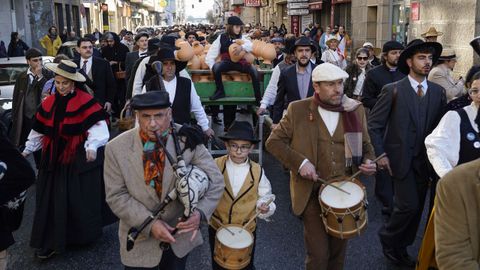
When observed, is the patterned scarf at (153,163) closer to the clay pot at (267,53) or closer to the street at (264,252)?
the street at (264,252)

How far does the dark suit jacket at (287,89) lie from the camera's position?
22.0ft

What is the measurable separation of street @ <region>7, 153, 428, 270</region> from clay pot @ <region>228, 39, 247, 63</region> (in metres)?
2.71

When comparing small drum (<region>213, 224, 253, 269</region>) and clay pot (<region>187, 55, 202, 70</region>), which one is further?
clay pot (<region>187, 55, 202, 70</region>)

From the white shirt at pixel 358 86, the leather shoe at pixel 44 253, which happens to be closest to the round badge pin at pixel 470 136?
the leather shoe at pixel 44 253

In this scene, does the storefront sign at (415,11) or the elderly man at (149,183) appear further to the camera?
the storefront sign at (415,11)

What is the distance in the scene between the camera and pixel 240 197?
4102 millimetres

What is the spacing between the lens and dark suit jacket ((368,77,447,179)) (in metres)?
4.66

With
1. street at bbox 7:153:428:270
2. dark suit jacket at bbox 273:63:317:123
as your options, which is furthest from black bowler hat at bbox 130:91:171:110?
dark suit jacket at bbox 273:63:317:123

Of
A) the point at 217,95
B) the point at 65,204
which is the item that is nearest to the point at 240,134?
the point at 65,204

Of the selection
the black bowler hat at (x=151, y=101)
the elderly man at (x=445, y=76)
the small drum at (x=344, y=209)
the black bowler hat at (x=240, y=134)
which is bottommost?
the small drum at (x=344, y=209)

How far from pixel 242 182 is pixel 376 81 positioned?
301cm

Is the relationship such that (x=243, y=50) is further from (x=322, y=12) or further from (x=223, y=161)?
(x=322, y=12)

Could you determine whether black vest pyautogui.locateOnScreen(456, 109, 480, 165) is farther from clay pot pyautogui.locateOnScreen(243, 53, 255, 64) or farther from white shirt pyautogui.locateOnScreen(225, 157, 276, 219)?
clay pot pyautogui.locateOnScreen(243, 53, 255, 64)

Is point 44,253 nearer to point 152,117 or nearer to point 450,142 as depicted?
point 152,117
